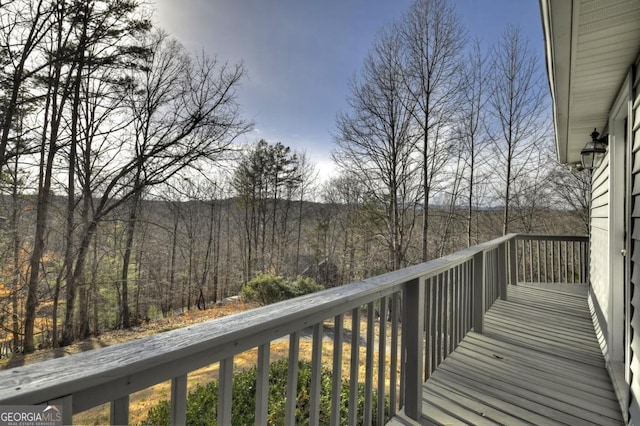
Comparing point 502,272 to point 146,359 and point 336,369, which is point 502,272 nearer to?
point 336,369

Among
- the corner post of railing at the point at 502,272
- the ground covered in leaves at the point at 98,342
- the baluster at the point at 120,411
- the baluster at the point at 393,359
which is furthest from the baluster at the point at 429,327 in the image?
the ground covered in leaves at the point at 98,342

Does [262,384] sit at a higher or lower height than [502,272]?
higher

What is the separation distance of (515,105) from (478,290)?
9.71 meters

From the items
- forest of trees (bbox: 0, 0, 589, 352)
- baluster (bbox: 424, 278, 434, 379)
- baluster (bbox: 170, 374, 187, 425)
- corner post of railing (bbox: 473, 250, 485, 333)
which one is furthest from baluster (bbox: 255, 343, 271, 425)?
forest of trees (bbox: 0, 0, 589, 352)

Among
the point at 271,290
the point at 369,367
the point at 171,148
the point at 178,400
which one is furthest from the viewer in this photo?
the point at 271,290

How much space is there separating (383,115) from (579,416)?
9.38 metres

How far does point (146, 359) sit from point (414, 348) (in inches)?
66.7

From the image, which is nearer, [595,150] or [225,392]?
[225,392]

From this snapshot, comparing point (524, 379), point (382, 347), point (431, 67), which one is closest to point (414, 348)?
point (382, 347)

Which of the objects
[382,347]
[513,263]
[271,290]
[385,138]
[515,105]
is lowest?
[271,290]

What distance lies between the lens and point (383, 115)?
10172 millimetres

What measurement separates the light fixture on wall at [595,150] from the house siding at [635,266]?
1.64 meters

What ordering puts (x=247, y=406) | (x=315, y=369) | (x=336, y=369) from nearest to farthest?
(x=315, y=369)
(x=336, y=369)
(x=247, y=406)

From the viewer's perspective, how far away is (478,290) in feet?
11.2
